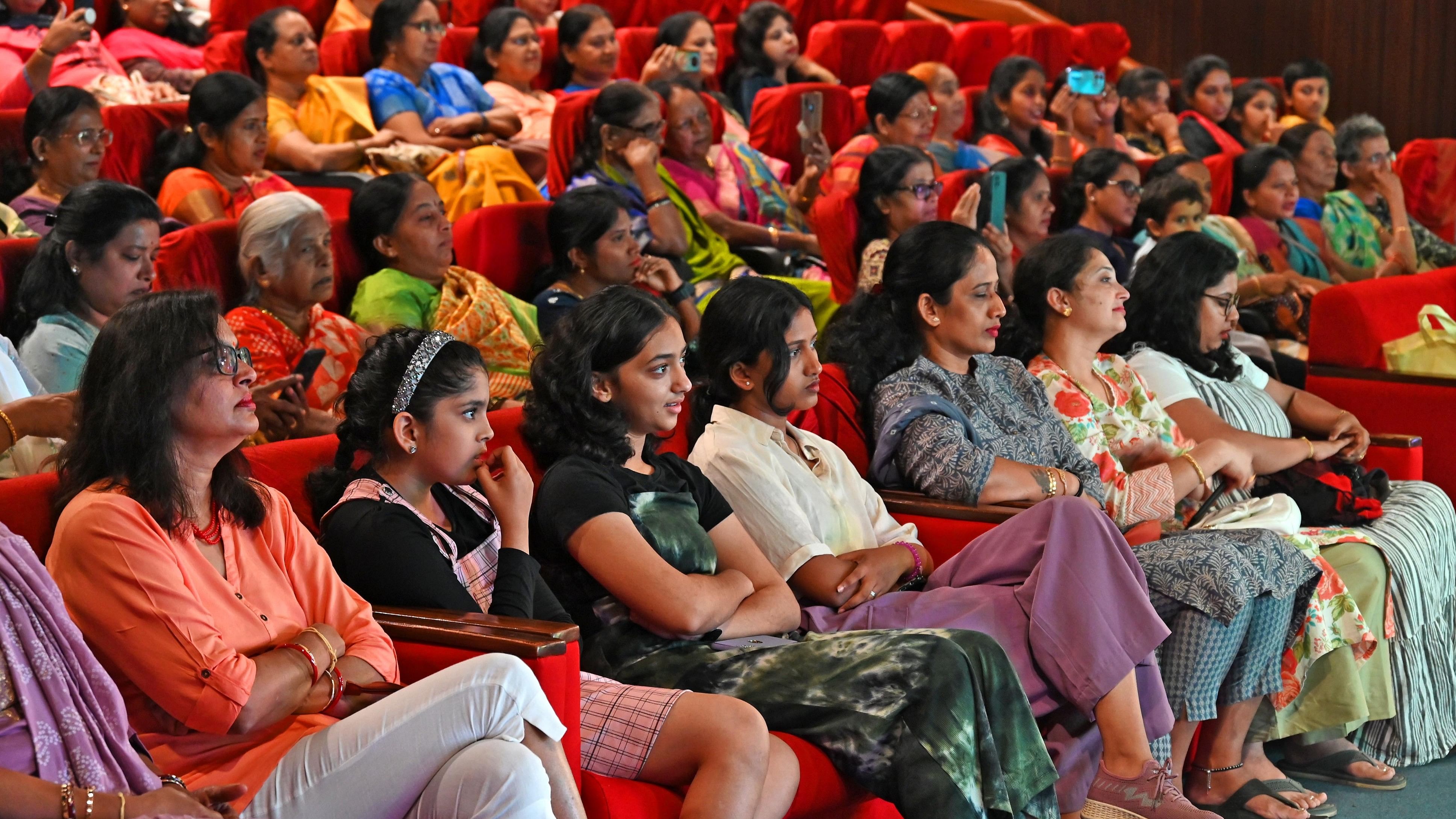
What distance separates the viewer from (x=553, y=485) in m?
2.10

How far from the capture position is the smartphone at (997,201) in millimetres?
4098

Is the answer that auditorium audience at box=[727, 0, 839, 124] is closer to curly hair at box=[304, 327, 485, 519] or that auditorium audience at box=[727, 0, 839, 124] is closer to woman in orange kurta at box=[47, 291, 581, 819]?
curly hair at box=[304, 327, 485, 519]

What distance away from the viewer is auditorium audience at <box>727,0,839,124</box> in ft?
18.1

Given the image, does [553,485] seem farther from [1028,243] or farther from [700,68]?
[700,68]

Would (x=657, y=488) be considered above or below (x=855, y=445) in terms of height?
above

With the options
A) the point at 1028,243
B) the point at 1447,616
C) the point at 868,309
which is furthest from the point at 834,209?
the point at 1447,616

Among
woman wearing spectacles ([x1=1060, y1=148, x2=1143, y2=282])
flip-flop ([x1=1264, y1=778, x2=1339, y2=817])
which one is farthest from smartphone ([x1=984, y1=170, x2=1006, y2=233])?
flip-flop ([x1=1264, y1=778, x2=1339, y2=817])

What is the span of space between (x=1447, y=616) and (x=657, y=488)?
5.69 ft

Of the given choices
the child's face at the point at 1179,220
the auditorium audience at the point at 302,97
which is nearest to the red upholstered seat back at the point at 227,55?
the auditorium audience at the point at 302,97

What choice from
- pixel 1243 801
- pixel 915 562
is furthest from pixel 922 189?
pixel 1243 801

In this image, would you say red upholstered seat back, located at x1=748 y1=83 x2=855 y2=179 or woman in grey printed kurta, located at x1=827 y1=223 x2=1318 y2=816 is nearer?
woman in grey printed kurta, located at x1=827 y1=223 x2=1318 y2=816

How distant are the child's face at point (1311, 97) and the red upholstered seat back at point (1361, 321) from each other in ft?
10.9

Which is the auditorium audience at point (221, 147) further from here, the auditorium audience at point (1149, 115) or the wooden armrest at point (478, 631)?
the auditorium audience at point (1149, 115)

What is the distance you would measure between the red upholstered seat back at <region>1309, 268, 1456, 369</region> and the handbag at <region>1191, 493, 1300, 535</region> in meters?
0.80
